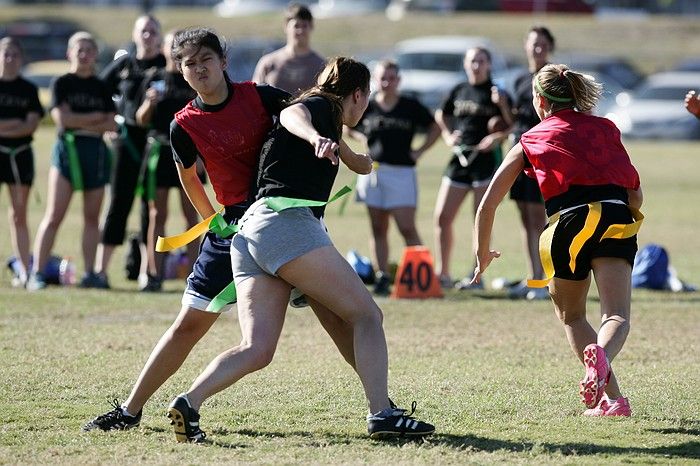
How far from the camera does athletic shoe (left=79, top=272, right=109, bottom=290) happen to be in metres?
11.1

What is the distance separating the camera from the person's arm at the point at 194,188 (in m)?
5.95

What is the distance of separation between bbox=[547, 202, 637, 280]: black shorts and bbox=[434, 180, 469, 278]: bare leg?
215 inches

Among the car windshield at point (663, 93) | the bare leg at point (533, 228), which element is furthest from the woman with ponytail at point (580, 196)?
the car windshield at point (663, 93)

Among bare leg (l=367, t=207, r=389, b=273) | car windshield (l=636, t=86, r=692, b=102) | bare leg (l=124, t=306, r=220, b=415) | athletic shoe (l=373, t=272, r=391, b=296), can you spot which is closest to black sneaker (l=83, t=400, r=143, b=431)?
bare leg (l=124, t=306, r=220, b=415)

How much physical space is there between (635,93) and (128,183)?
23.4m

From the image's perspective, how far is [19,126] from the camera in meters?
11.2

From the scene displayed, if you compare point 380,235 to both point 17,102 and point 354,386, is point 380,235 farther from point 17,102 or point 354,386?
point 354,386

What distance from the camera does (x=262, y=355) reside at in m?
5.48

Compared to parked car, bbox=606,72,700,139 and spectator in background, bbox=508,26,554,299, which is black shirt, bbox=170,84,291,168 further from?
parked car, bbox=606,72,700,139

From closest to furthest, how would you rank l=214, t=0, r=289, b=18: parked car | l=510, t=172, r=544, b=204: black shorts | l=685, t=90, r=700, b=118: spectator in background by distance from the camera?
l=685, t=90, r=700, b=118: spectator in background < l=510, t=172, r=544, b=204: black shorts < l=214, t=0, r=289, b=18: parked car

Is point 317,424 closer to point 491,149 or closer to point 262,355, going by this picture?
point 262,355

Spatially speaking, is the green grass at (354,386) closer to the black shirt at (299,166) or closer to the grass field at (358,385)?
the grass field at (358,385)

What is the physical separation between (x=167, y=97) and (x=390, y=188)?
2.16 meters

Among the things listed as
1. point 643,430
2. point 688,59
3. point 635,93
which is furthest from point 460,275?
point 688,59
